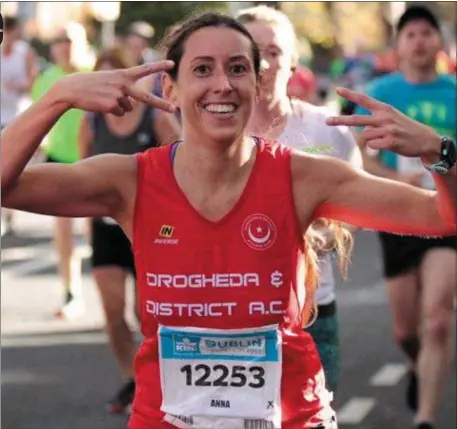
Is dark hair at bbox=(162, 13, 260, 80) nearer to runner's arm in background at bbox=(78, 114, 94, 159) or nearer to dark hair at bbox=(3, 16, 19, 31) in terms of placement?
runner's arm in background at bbox=(78, 114, 94, 159)

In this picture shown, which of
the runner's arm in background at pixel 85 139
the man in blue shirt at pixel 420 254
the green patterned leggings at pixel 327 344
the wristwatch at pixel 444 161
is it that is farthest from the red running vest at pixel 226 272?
the runner's arm in background at pixel 85 139

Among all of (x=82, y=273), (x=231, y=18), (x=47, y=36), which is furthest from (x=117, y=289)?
(x=47, y=36)

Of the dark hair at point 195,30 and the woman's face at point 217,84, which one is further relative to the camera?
the dark hair at point 195,30

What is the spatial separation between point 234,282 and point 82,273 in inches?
375

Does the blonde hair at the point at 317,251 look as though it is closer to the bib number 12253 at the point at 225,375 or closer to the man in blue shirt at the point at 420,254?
the bib number 12253 at the point at 225,375

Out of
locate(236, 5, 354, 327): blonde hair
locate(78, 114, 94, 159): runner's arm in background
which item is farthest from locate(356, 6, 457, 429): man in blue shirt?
locate(78, 114, 94, 159): runner's arm in background

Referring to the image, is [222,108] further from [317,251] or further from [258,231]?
[317,251]

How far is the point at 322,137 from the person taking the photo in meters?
5.70

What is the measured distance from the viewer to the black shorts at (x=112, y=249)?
7859mm

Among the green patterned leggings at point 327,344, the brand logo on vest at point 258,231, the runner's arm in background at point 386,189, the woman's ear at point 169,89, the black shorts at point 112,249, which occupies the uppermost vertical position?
the woman's ear at point 169,89

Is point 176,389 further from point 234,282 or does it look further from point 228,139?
point 228,139

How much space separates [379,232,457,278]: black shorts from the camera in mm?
7488

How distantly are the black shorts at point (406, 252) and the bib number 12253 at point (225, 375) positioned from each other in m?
3.54

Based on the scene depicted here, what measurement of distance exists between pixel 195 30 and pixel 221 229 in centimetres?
56
